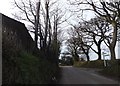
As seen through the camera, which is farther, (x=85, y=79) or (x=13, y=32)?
(x=85, y=79)

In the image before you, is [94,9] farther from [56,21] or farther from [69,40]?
[69,40]

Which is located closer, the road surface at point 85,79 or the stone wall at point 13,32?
the stone wall at point 13,32

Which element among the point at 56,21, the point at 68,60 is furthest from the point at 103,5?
the point at 68,60

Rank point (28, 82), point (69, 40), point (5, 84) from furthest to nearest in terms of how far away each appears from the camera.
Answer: point (69, 40) → point (28, 82) → point (5, 84)

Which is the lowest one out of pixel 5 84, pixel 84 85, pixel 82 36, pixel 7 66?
pixel 84 85

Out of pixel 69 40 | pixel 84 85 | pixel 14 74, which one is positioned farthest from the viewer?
pixel 69 40

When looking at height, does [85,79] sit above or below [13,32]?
below

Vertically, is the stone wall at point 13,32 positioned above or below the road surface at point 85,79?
above

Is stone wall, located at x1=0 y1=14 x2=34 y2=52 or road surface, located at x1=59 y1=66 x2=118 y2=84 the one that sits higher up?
stone wall, located at x1=0 y1=14 x2=34 y2=52

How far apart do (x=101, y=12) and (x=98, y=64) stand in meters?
28.3

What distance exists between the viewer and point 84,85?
22141 millimetres

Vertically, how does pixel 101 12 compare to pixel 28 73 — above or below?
above

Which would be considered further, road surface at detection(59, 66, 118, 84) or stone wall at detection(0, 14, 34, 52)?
road surface at detection(59, 66, 118, 84)

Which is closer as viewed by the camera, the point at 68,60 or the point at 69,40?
the point at 69,40
